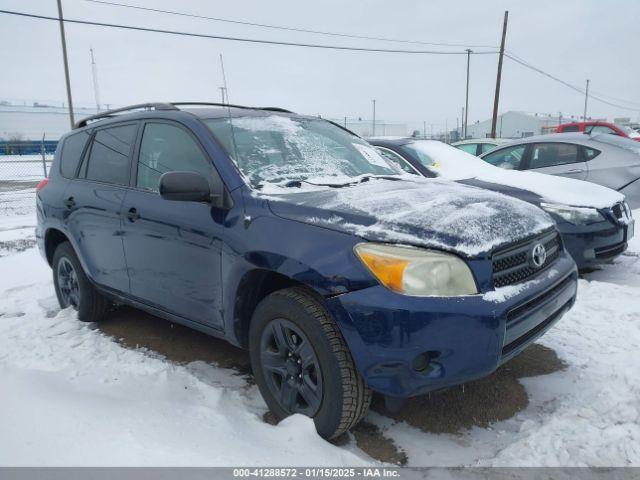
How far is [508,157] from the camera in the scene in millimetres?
7508

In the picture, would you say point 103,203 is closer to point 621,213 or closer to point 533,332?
point 533,332

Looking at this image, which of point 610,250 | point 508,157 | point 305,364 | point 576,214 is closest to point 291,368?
point 305,364

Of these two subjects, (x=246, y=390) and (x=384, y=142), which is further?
(x=384, y=142)

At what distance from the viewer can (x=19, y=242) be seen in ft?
24.0

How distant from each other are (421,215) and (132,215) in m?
1.99

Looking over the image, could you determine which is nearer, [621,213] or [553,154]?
[621,213]

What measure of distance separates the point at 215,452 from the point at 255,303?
0.81 m

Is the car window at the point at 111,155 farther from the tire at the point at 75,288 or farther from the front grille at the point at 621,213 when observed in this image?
the front grille at the point at 621,213

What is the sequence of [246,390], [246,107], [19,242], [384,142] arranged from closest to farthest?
[246,390]
[246,107]
[384,142]
[19,242]

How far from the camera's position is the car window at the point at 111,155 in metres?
3.55

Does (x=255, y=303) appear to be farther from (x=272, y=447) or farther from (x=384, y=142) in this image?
(x=384, y=142)

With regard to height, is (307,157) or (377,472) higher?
(307,157)

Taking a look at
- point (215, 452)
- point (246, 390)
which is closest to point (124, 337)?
point (246, 390)

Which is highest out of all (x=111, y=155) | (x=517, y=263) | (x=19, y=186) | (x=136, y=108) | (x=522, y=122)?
(x=522, y=122)
